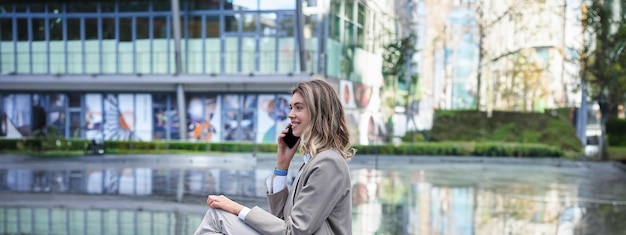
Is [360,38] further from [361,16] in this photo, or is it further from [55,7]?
[55,7]

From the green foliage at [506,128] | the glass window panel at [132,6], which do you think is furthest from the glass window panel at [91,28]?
the green foliage at [506,128]

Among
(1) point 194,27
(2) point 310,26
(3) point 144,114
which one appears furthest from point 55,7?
(2) point 310,26

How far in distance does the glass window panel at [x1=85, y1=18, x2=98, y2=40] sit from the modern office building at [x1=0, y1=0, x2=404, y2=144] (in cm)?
6

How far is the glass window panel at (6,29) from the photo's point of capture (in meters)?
39.1

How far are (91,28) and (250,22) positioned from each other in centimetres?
771

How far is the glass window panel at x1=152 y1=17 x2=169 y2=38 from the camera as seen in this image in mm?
38469

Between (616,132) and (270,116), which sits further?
(616,132)

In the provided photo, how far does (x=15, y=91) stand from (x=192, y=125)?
8805 mm

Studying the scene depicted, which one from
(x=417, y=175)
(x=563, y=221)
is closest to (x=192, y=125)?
(x=417, y=175)

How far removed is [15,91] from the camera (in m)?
40.2

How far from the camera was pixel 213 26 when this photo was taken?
3772 centimetres

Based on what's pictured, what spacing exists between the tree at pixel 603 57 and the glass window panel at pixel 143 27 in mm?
18920

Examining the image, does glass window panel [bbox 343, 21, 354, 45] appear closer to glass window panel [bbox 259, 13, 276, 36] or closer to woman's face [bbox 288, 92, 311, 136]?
glass window panel [bbox 259, 13, 276, 36]

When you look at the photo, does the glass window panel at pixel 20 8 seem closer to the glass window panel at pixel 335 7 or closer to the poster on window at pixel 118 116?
the poster on window at pixel 118 116
